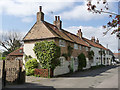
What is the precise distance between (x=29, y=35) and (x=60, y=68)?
7.22 meters

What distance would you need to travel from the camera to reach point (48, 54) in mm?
17438

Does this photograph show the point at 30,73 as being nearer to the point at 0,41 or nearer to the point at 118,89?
the point at 118,89

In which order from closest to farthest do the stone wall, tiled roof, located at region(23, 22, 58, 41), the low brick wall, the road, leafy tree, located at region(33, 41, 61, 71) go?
the road < the stone wall < the low brick wall < leafy tree, located at region(33, 41, 61, 71) < tiled roof, located at region(23, 22, 58, 41)

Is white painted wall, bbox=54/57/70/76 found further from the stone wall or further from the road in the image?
the stone wall

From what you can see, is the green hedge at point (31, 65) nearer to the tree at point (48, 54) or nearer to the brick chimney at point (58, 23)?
the tree at point (48, 54)

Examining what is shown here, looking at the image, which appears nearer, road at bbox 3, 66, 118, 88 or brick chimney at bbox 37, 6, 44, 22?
road at bbox 3, 66, 118, 88

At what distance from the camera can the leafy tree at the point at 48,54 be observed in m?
17.3

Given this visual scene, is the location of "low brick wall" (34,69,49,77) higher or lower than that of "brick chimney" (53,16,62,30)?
lower

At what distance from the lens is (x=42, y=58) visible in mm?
17859

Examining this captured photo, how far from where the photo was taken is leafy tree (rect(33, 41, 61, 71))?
1728cm

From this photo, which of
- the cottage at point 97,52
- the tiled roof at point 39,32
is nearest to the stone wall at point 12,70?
the tiled roof at point 39,32

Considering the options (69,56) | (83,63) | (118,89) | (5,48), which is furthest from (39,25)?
(5,48)

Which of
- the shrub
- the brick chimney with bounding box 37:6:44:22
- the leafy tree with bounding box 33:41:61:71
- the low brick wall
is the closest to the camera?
the low brick wall

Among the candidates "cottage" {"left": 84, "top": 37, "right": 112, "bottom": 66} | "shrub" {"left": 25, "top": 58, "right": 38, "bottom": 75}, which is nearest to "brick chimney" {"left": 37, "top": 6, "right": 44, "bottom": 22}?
"shrub" {"left": 25, "top": 58, "right": 38, "bottom": 75}
